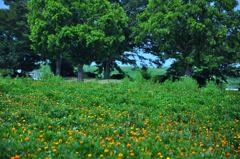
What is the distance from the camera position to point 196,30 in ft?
133

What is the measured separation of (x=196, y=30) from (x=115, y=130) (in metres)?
32.6

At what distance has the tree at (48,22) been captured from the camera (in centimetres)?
4283

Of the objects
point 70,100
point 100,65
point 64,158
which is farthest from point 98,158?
point 100,65

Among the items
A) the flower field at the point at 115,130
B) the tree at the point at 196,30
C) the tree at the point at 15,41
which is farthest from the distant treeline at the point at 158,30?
the flower field at the point at 115,130

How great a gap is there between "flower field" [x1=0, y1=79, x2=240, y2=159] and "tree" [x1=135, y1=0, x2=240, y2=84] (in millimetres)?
25197

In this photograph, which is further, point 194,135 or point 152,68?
point 152,68

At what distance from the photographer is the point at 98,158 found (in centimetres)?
689

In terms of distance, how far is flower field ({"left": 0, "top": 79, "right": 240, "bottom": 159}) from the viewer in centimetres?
736

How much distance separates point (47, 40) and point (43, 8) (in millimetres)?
4028

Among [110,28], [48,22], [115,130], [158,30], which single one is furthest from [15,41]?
[115,130]

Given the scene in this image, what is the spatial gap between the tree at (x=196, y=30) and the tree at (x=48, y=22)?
29.7 ft

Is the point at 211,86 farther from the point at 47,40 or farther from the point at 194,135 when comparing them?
the point at 47,40

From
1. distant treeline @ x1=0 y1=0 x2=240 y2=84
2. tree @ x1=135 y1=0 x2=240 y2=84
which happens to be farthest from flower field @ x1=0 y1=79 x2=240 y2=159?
distant treeline @ x1=0 y1=0 x2=240 y2=84

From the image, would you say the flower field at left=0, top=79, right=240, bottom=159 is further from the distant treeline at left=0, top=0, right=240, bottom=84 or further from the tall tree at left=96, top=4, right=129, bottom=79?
the tall tree at left=96, top=4, right=129, bottom=79
